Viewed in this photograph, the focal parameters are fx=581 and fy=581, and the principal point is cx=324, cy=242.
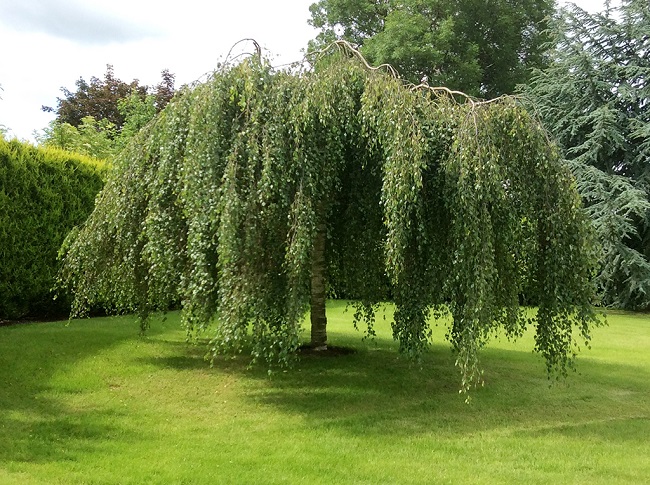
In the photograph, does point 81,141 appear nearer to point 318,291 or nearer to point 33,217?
Result: point 33,217

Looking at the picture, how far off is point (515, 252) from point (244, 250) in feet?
8.21

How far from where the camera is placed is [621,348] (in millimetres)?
9266

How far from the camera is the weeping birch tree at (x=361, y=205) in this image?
4.76 metres

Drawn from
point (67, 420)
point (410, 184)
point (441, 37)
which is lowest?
point (67, 420)

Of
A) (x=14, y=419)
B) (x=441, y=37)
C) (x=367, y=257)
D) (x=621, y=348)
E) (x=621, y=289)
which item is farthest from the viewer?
(x=441, y=37)

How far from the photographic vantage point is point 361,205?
18.2ft

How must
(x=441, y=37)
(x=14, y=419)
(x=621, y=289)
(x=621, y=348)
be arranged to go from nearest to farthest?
(x=14, y=419) → (x=621, y=348) → (x=621, y=289) → (x=441, y=37)

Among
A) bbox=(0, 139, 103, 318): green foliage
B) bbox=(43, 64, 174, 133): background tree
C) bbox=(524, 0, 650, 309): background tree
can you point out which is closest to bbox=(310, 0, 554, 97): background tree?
bbox=(524, 0, 650, 309): background tree

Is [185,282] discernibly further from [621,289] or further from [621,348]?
[621,289]

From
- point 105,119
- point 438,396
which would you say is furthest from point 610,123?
point 105,119

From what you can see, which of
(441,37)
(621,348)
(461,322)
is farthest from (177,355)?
(441,37)

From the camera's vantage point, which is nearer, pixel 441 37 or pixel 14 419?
→ pixel 14 419

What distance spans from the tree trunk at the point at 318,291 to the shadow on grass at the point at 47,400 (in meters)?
2.47

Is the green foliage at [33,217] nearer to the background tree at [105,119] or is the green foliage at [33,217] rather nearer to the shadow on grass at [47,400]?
the shadow on grass at [47,400]
